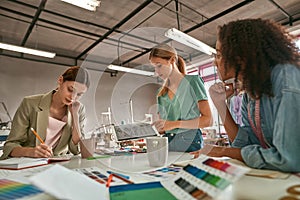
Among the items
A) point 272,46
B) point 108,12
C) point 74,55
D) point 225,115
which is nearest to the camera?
point 272,46

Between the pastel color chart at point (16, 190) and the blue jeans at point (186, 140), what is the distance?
0.84m

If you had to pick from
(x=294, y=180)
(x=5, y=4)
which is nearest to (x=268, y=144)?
(x=294, y=180)

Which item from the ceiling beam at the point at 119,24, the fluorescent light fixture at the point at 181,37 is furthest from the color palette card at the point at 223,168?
the ceiling beam at the point at 119,24

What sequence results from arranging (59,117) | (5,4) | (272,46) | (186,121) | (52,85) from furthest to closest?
(52,85) < (5,4) < (59,117) < (186,121) < (272,46)

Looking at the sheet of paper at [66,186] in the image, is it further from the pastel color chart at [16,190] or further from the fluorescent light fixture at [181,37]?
the fluorescent light fixture at [181,37]

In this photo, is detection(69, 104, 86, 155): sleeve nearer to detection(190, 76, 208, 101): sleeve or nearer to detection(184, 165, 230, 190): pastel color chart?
detection(190, 76, 208, 101): sleeve

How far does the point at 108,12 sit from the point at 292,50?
4.11 meters

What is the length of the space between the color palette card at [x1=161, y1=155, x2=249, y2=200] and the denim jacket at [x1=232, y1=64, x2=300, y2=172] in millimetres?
242

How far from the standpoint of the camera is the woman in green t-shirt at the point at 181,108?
1202mm

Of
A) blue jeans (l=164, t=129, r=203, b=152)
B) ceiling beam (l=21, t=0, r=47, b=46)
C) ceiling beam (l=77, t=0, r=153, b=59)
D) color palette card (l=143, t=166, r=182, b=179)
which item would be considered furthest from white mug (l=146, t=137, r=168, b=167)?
ceiling beam (l=21, t=0, r=47, b=46)

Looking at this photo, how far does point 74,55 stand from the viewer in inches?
252

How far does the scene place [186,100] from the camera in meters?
1.25

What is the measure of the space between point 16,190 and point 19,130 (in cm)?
83

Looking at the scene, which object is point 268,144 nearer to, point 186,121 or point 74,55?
point 186,121
